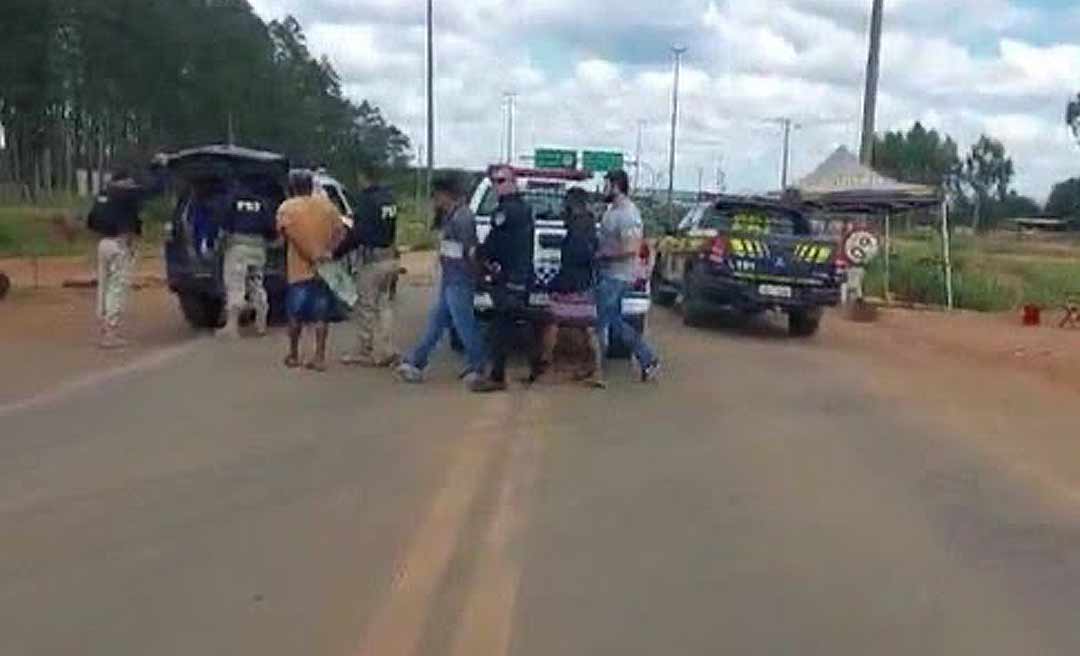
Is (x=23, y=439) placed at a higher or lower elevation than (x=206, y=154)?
lower

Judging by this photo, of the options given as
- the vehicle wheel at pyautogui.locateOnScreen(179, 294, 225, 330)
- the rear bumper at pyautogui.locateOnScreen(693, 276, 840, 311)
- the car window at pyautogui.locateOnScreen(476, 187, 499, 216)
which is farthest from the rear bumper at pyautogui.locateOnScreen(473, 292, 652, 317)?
the rear bumper at pyautogui.locateOnScreen(693, 276, 840, 311)

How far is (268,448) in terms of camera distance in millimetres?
Result: 10688

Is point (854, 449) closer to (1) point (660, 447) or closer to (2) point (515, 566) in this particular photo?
(1) point (660, 447)

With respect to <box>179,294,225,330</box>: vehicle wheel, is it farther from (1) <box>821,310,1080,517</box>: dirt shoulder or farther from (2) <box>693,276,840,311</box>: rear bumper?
(1) <box>821,310,1080,517</box>: dirt shoulder

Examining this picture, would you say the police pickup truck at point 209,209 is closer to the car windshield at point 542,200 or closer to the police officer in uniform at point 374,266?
the car windshield at point 542,200

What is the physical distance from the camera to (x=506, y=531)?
826 centimetres

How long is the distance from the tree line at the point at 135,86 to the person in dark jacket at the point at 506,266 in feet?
140

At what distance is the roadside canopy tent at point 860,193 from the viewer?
29.9m

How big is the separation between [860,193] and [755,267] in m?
9.35

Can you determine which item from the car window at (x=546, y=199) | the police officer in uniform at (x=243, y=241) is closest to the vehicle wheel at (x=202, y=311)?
the police officer in uniform at (x=243, y=241)

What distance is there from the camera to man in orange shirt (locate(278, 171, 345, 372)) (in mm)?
15281

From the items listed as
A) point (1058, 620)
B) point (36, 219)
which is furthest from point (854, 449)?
point (36, 219)

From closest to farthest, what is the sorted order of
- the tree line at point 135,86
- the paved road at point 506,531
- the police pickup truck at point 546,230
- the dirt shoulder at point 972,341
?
the paved road at point 506,531
the police pickup truck at point 546,230
the dirt shoulder at point 972,341
the tree line at point 135,86

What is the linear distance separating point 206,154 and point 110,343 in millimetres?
2545
